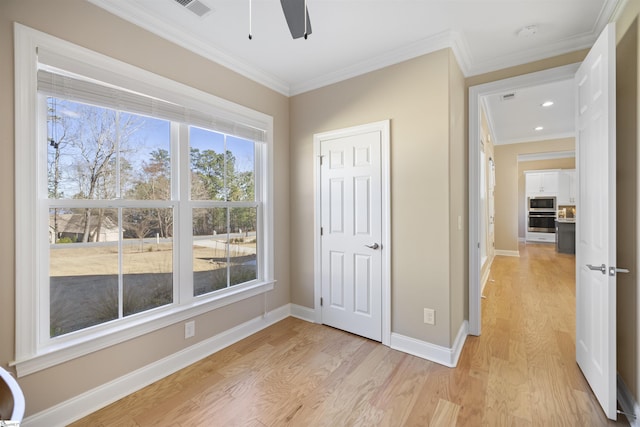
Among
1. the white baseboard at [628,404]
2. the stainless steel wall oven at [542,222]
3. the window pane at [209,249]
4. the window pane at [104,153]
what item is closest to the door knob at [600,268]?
the white baseboard at [628,404]

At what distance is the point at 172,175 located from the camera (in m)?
2.34

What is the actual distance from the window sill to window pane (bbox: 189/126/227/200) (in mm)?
944

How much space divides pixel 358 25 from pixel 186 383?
3.07m

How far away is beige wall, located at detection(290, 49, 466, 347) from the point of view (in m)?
2.37

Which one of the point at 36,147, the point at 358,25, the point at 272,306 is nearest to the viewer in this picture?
the point at 36,147

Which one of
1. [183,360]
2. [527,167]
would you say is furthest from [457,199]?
[527,167]

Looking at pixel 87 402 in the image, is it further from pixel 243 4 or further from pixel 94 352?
pixel 243 4

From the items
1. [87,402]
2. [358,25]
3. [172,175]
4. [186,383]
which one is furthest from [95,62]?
[186,383]

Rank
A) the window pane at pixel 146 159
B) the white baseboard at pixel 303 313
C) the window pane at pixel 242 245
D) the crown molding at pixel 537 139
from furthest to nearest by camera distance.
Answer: the crown molding at pixel 537 139 < the white baseboard at pixel 303 313 < the window pane at pixel 242 245 < the window pane at pixel 146 159

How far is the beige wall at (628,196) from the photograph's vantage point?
1685mm

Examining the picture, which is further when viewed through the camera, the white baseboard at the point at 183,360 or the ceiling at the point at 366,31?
the ceiling at the point at 366,31

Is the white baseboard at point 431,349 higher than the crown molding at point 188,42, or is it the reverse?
A: the crown molding at point 188,42

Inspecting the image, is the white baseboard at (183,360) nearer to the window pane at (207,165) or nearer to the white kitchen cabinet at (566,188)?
the window pane at (207,165)

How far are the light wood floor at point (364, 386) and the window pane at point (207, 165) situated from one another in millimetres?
1476
